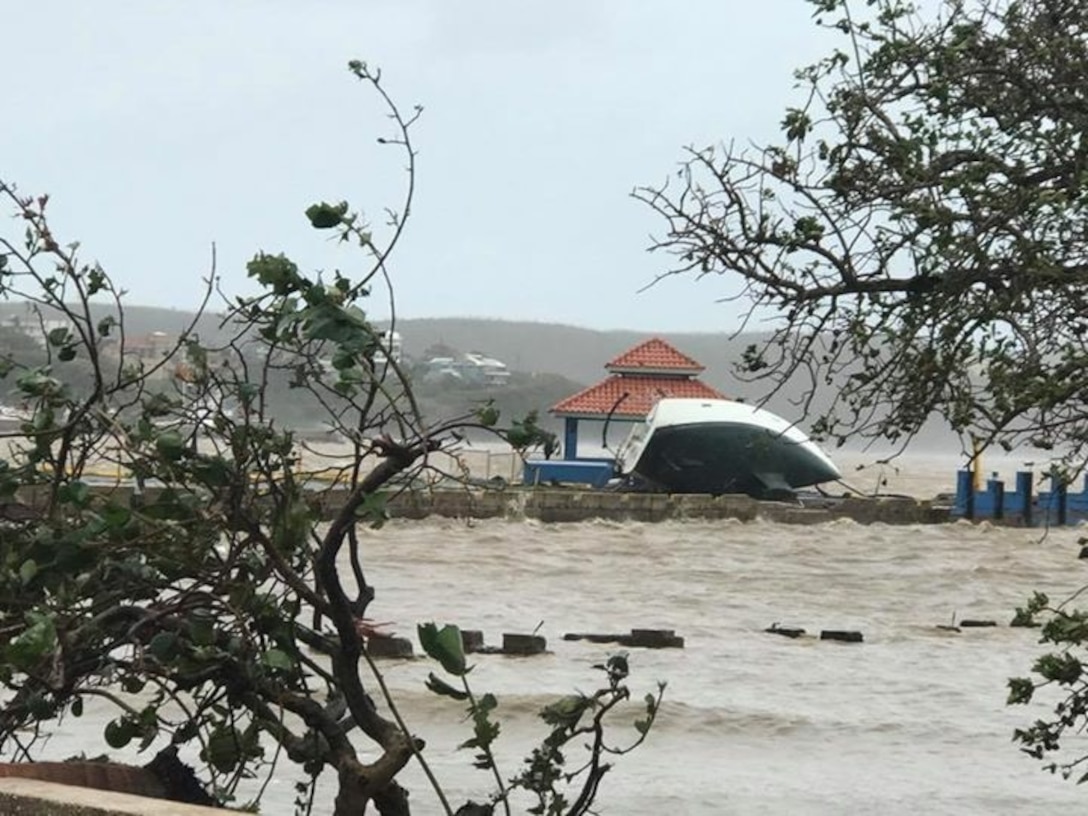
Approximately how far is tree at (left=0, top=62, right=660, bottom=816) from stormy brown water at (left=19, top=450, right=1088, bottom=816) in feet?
14.3

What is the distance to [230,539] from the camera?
446 centimetres

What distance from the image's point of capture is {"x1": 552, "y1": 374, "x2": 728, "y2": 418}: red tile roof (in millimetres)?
46188

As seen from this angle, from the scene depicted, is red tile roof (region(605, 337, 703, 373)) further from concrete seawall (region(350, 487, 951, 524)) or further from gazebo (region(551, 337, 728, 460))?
concrete seawall (region(350, 487, 951, 524))

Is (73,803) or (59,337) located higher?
(59,337)

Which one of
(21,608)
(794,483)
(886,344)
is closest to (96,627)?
(21,608)

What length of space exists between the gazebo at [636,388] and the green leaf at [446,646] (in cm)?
4050

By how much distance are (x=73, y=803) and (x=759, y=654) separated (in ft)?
62.2

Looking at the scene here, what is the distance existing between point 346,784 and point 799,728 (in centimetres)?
1358

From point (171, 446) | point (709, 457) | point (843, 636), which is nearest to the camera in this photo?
point (171, 446)

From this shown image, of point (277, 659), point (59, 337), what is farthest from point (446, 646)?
point (59, 337)

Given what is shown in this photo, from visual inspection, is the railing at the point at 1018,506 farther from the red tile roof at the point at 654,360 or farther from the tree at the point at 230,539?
the tree at the point at 230,539

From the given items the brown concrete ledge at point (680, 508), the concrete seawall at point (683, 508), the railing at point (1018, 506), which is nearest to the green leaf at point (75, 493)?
the brown concrete ledge at point (680, 508)

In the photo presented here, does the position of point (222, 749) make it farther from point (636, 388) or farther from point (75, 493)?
point (636, 388)

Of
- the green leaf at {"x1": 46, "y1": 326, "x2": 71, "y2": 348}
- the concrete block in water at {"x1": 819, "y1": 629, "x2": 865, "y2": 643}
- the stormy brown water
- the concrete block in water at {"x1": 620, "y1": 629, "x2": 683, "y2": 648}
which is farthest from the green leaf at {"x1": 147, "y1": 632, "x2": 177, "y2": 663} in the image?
the concrete block in water at {"x1": 819, "y1": 629, "x2": 865, "y2": 643}
